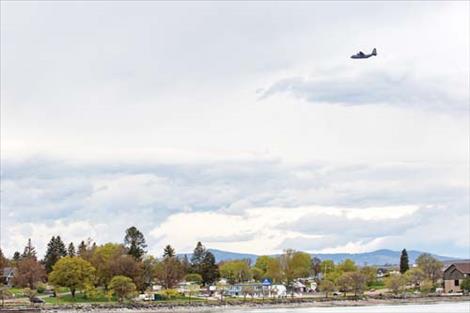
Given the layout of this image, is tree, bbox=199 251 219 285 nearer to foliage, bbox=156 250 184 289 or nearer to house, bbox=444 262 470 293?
foliage, bbox=156 250 184 289

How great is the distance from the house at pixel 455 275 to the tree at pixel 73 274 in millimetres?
66787

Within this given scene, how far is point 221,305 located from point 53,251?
4283 cm

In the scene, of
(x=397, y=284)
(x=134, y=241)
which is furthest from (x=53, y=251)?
(x=397, y=284)

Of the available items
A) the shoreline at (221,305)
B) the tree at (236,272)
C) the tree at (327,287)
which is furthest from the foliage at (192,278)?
the tree at (236,272)

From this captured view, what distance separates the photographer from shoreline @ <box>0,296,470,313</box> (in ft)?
357

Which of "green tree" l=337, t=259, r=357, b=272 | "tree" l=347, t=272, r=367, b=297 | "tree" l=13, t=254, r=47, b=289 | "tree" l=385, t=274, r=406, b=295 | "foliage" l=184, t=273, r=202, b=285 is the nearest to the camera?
"tree" l=13, t=254, r=47, b=289

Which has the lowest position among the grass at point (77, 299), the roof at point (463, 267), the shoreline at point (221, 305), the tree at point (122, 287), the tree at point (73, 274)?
the shoreline at point (221, 305)

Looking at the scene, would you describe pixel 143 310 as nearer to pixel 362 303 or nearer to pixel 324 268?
pixel 362 303

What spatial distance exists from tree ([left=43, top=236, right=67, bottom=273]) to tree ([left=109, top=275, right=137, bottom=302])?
112ft

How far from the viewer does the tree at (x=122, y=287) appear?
400 ft

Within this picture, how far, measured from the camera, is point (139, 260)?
490 feet

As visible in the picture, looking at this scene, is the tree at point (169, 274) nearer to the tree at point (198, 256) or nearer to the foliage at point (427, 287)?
the tree at point (198, 256)

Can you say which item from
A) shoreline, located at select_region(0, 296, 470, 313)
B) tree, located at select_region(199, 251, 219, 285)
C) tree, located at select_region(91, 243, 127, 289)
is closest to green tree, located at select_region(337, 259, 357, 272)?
tree, located at select_region(199, 251, 219, 285)

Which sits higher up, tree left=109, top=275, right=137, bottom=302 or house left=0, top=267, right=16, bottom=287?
house left=0, top=267, right=16, bottom=287
